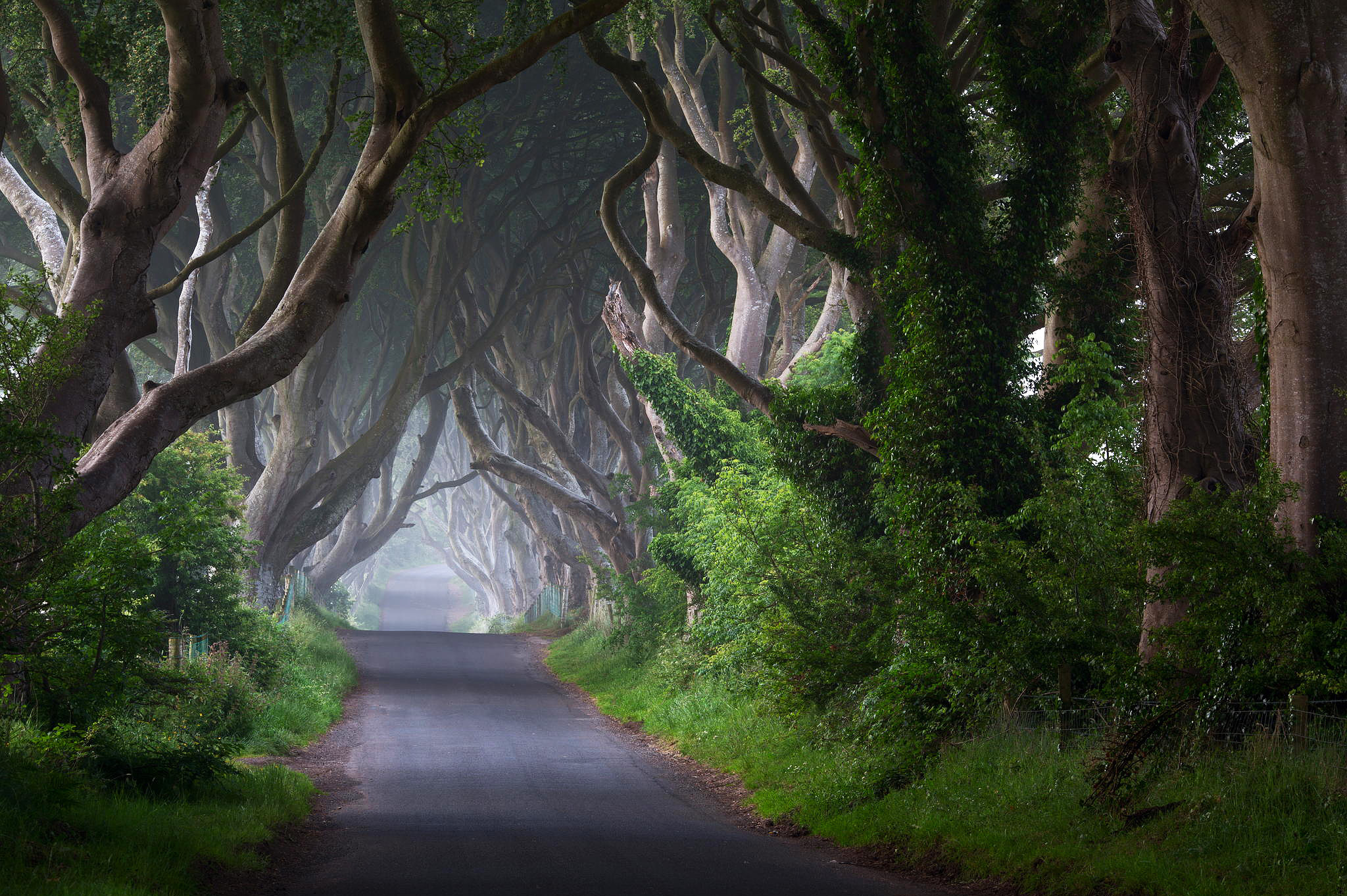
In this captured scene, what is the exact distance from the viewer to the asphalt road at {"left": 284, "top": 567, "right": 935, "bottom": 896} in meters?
7.62

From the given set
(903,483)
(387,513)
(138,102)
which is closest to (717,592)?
(903,483)

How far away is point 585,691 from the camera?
2203 centimetres

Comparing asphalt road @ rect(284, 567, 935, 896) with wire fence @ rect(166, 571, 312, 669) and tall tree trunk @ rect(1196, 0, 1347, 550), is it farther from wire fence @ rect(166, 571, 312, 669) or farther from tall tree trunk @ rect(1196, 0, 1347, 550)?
tall tree trunk @ rect(1196, 0, 1347, 550)

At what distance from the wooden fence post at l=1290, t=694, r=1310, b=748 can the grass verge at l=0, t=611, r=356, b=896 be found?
6592 mm

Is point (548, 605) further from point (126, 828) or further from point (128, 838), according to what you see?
point (128, 838)

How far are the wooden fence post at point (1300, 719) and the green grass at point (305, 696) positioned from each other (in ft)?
30.2

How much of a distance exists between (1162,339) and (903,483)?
309 cm

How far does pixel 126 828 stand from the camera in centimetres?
756

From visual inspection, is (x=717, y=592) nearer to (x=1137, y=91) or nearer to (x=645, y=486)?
(x=1137, y=91)

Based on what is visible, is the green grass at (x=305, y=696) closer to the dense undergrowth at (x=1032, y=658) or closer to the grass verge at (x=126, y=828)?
the grass verge at (x=126, y=828)

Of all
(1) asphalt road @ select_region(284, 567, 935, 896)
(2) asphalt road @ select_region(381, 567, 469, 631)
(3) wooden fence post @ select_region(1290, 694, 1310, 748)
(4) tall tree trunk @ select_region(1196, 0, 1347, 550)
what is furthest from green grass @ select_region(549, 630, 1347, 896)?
(2) asphalt road @ select_region(381, 567, 469, 631)

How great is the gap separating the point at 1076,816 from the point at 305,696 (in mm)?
12506

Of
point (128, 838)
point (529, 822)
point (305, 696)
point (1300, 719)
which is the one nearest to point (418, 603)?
point (305, 696)

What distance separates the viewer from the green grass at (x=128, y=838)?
6.14 m
